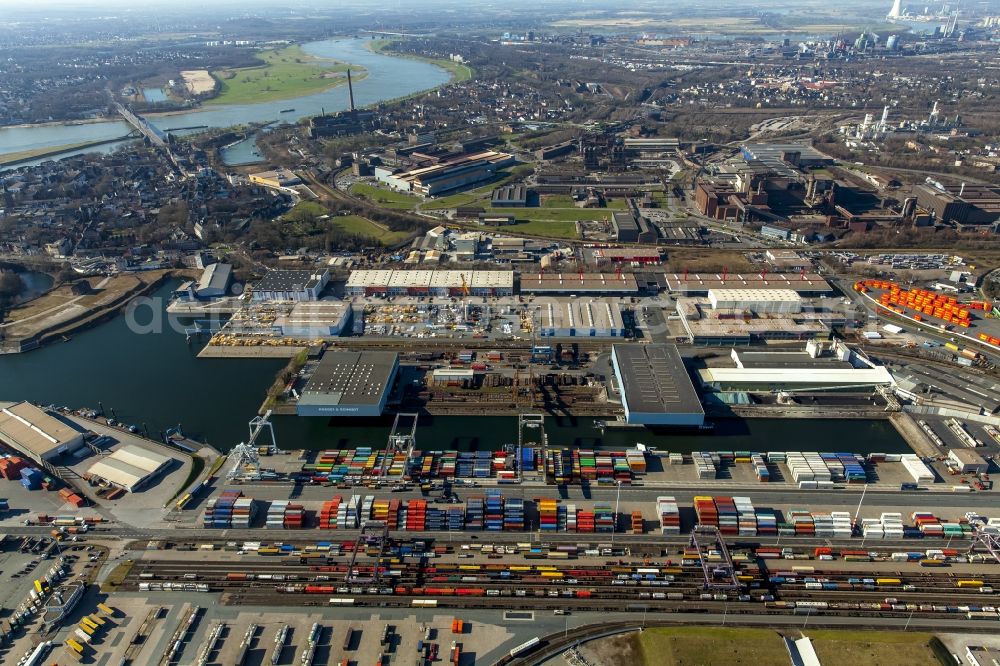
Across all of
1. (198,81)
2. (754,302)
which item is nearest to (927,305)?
(754,302)

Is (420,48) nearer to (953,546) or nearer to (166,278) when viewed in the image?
(166,278)

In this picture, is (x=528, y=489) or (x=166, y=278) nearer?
(x=528, y=489)

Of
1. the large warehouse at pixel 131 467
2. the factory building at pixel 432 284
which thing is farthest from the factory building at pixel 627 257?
the large warehouse at pixel 131 467

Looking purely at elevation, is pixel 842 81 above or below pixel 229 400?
above

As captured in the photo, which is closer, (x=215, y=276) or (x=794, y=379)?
(x=794, y=379)

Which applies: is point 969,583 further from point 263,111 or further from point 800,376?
point 263,111

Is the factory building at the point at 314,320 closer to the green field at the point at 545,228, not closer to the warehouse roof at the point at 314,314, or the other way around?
the warehouse roof at the point at 314,314

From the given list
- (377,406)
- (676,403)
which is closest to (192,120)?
(377,406)
